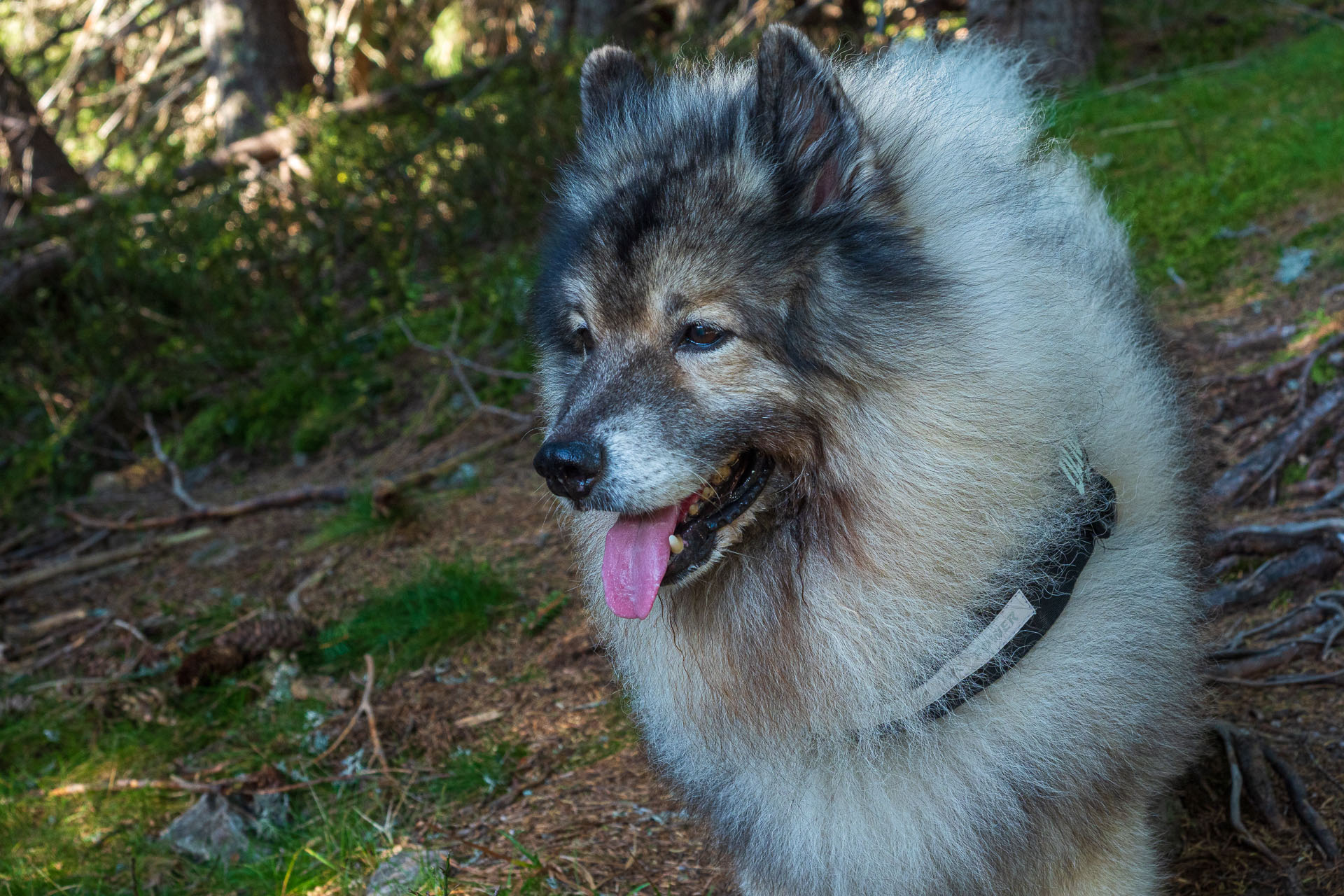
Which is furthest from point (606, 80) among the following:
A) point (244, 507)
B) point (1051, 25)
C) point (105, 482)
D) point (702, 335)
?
point (1051, 25)

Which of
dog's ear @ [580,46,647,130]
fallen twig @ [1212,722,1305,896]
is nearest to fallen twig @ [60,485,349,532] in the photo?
dog's ear @ [580,46,647,130]

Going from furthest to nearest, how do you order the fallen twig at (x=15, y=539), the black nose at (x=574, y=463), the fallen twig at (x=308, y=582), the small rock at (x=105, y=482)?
the small rock at (x=105, y=482) < the fallen twig at (x=15, y=539) < the fallen twig at (x=308, y=582) < the black nose at (x=574, y=463)

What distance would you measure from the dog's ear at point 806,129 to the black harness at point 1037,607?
754 mm

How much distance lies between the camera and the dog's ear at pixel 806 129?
76.5 inches

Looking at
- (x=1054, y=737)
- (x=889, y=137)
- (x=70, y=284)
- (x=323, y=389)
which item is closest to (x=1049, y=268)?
(x=889, y=137)

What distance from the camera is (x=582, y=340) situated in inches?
90.8

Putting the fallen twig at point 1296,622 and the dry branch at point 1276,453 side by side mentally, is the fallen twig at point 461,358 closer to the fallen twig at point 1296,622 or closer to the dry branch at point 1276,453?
the dry branch at point 1276,453

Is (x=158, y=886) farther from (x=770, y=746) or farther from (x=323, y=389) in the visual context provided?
(x=323, y=389)

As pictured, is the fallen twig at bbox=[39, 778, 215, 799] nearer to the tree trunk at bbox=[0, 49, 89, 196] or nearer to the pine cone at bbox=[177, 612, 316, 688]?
the pine cone at bbox=[177, 612, 316, 688]

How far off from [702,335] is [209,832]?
2.24m

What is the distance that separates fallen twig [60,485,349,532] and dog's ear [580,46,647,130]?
11.5 ft

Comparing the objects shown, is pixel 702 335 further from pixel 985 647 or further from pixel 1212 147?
pixel 1212 147

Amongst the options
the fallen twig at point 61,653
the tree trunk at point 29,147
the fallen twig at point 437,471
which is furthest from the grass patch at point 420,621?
the tree trunk at point 29,147

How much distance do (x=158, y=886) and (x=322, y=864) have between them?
1.65ft
